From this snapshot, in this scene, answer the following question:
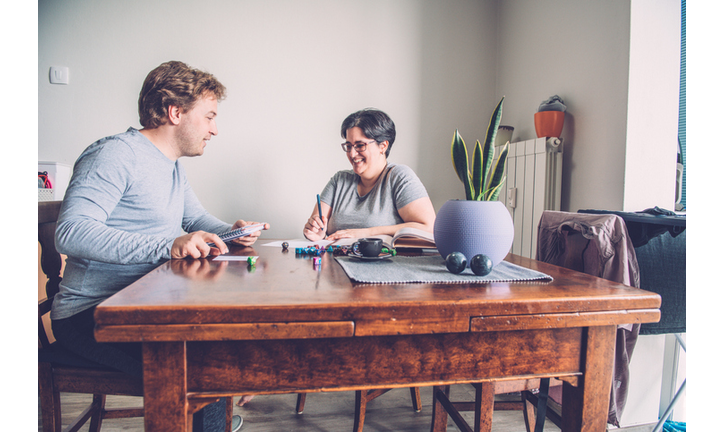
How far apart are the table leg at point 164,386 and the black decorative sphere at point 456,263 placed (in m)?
0.57

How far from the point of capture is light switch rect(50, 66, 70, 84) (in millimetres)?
2309

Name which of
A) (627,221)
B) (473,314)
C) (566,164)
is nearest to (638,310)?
(473,314)

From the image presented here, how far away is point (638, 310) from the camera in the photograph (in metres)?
0.68

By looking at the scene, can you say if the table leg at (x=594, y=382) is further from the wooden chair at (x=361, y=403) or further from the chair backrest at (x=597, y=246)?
the wooden chair at (x=361, y=403)

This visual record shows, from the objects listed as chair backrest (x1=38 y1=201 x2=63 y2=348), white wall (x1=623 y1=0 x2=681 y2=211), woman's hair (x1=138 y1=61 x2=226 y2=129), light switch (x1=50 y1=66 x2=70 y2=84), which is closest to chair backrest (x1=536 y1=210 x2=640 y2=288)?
white wall (x1=623 y1=0 x2=681 y2=211)

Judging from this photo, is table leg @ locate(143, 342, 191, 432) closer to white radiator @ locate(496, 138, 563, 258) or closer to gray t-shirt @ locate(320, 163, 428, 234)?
gray t-shirt @ locate(320, 163, 428, 234)

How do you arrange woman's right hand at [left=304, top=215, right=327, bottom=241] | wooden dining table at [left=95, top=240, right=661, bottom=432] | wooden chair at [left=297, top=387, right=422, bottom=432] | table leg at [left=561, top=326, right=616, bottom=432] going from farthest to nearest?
woman's right hand at [left=304, top=215, right=327, bottom=241] → wooden chair at [left=297, top=387, right=422, bottom=432] → table leg at [left=561, top=326, right=616, bottom=432] → wooden dining table at [left=95, top=240, right=661, bottom=432]

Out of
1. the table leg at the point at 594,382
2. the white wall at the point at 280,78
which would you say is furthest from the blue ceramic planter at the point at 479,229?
the white wall at the point at 280,78

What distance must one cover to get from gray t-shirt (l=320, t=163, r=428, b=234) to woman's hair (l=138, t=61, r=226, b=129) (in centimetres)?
93

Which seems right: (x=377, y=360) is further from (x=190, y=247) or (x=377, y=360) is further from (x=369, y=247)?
(x=190, y=247)

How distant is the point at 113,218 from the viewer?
3.66 ft

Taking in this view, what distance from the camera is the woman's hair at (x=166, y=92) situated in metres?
1.23

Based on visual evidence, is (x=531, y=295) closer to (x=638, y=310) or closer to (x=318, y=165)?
(x=638, y=310)
